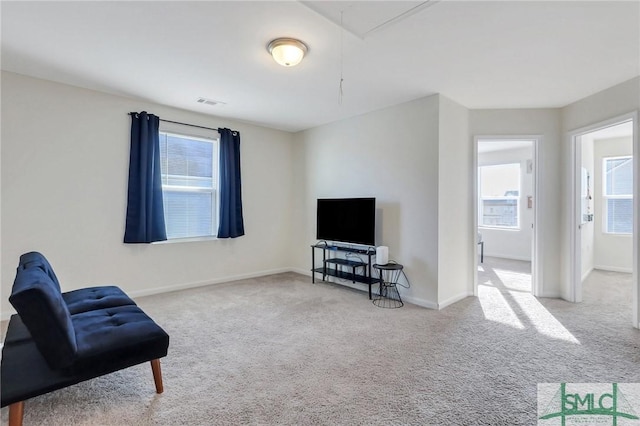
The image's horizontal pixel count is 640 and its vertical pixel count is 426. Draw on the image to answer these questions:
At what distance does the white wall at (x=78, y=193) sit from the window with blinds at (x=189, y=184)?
0.26 meters

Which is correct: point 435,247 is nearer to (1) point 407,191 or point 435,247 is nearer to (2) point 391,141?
(1) point 407,191

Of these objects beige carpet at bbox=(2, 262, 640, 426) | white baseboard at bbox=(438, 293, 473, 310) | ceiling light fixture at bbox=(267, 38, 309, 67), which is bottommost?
beige carpet at bbox=(2, 262, 640, 426)

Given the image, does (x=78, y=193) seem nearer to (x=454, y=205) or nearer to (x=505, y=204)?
(x=454, y=205)

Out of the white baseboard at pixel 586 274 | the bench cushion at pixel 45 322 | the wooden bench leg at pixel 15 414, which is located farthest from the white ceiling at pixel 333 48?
the white baseboard at pixel 586 274

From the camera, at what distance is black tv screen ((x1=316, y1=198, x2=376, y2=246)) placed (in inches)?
165

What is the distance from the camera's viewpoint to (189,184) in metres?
4.63

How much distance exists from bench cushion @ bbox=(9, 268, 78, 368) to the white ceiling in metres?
1.88

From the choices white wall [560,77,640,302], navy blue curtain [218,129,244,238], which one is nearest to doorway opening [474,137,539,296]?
white wall [560,77,640,302]

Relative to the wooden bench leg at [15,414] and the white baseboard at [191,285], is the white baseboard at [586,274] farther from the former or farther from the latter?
the wooden bench leg at [15,414]

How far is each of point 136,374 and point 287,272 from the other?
3523mm

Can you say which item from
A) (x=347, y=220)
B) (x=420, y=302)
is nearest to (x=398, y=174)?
→ (x=347, y=220)

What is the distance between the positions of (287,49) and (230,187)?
9.07ft

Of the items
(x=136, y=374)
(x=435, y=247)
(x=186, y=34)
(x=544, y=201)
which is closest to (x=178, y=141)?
(x=186, y=34)

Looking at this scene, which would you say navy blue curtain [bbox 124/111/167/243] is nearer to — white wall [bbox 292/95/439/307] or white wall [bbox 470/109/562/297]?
white wall [bbox 292/95/439/307]
